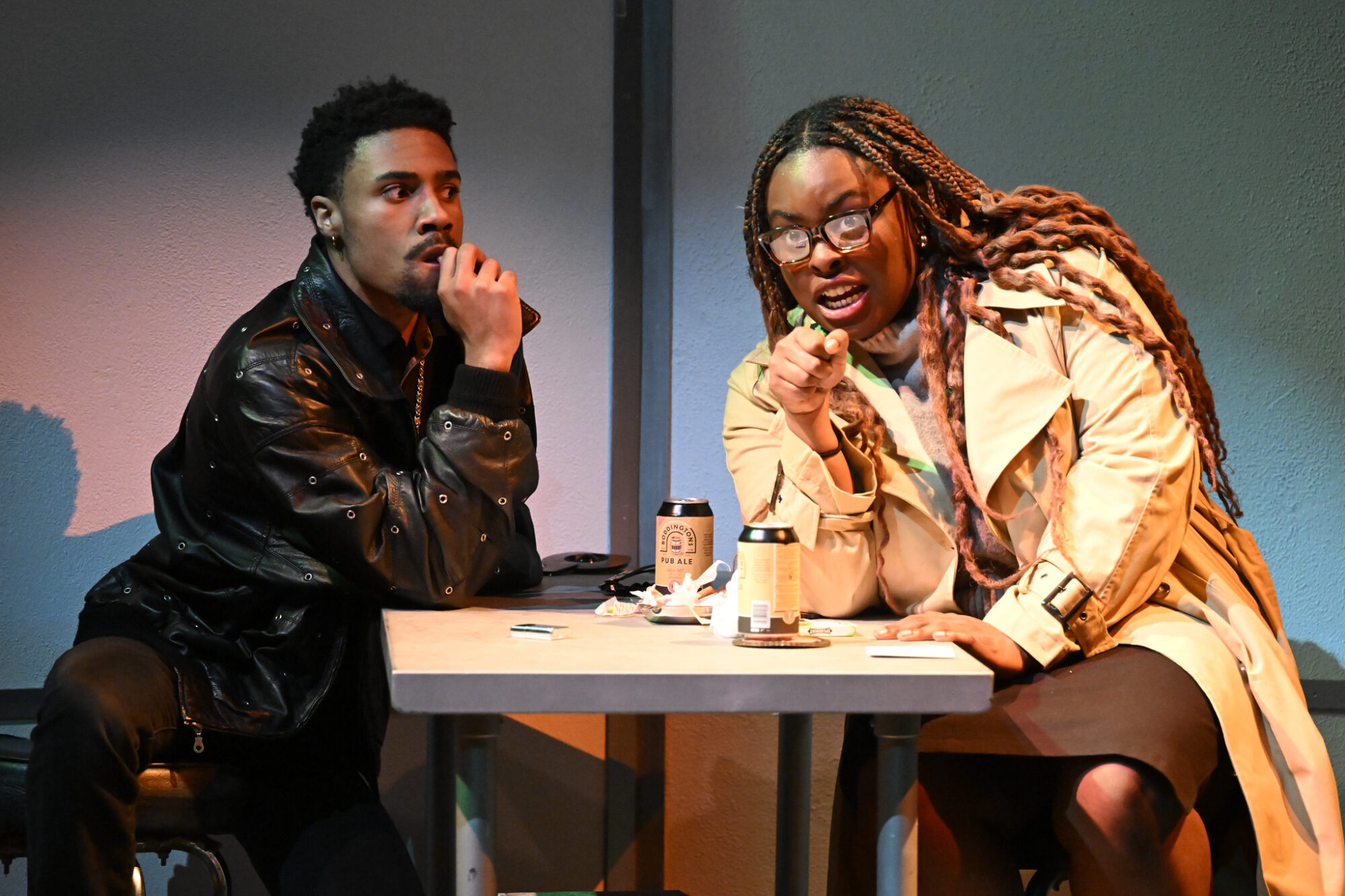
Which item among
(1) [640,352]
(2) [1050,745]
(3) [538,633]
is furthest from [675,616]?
(1) [640,352]

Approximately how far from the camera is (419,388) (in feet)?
7.00

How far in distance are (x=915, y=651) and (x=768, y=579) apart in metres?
0.20

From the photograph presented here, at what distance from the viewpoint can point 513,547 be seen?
218 centimetres

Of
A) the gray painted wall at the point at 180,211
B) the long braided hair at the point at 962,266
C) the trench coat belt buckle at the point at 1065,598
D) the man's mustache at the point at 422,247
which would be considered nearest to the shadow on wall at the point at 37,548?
the gray painted wall at the point at 180,211

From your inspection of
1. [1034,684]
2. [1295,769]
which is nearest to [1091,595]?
[1034,684]

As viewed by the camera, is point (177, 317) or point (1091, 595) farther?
point (177, 317)

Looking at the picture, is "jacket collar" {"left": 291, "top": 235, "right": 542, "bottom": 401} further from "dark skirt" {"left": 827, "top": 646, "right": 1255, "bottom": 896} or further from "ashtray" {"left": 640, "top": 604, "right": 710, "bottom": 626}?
"dark skirt" {"left": 827, "top": 646, "right": 1255, "bottom": 896}

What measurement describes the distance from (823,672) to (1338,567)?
196 centimetres

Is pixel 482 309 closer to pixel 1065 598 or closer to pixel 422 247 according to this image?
pixel 422 247

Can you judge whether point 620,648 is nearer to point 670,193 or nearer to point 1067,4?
point 670,193

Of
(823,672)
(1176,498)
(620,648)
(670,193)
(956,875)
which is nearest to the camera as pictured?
(823,672)

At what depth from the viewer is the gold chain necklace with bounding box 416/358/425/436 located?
211cm

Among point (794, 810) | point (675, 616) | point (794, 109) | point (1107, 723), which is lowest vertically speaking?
point (794, 810)

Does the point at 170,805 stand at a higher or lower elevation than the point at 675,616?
lower
